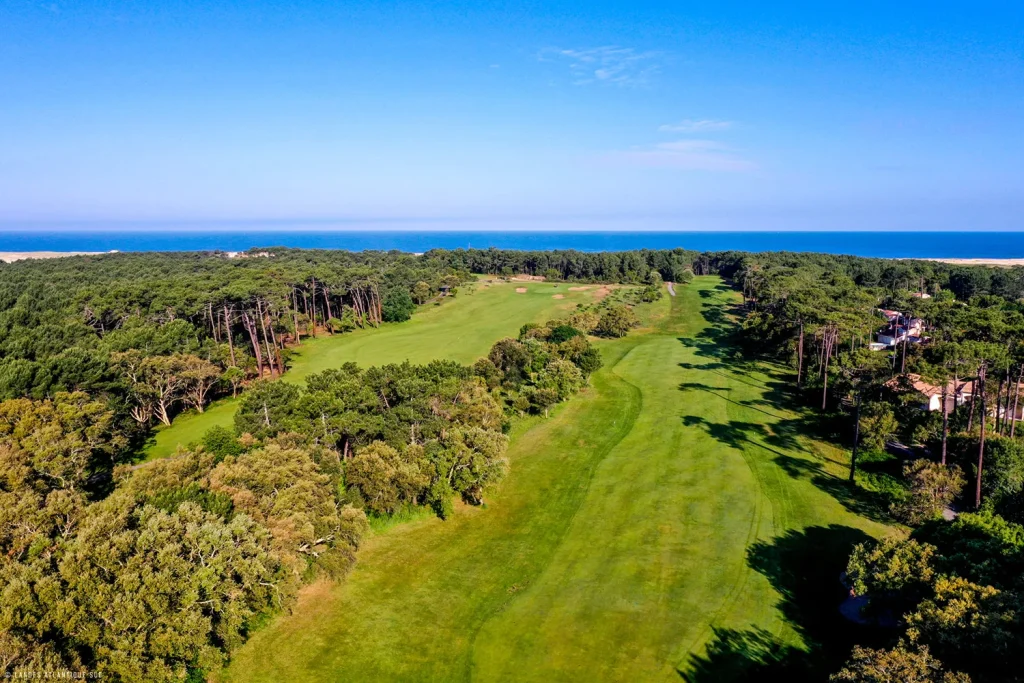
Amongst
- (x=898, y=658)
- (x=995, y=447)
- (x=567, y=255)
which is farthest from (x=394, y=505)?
(x=567, y=255)

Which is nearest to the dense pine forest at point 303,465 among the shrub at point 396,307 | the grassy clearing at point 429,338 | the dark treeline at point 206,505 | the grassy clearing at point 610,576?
the dark treeline at point 206,505

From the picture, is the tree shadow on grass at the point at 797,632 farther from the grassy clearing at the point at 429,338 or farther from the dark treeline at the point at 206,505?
the grassy clearing at the point at 429,338

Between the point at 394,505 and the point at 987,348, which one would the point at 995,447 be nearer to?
the point at 987,348

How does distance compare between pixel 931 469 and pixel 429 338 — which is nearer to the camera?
pixel 931 469

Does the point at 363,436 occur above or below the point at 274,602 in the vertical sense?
above

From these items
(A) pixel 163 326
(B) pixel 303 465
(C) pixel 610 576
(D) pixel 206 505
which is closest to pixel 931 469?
(C) pixel 610 576

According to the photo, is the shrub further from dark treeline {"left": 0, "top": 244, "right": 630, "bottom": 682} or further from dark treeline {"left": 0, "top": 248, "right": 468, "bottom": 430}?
dark treeline {"left": 0, "top": 244, "right": 630, "bottom": 682}

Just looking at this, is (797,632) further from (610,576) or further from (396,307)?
(396,307)
